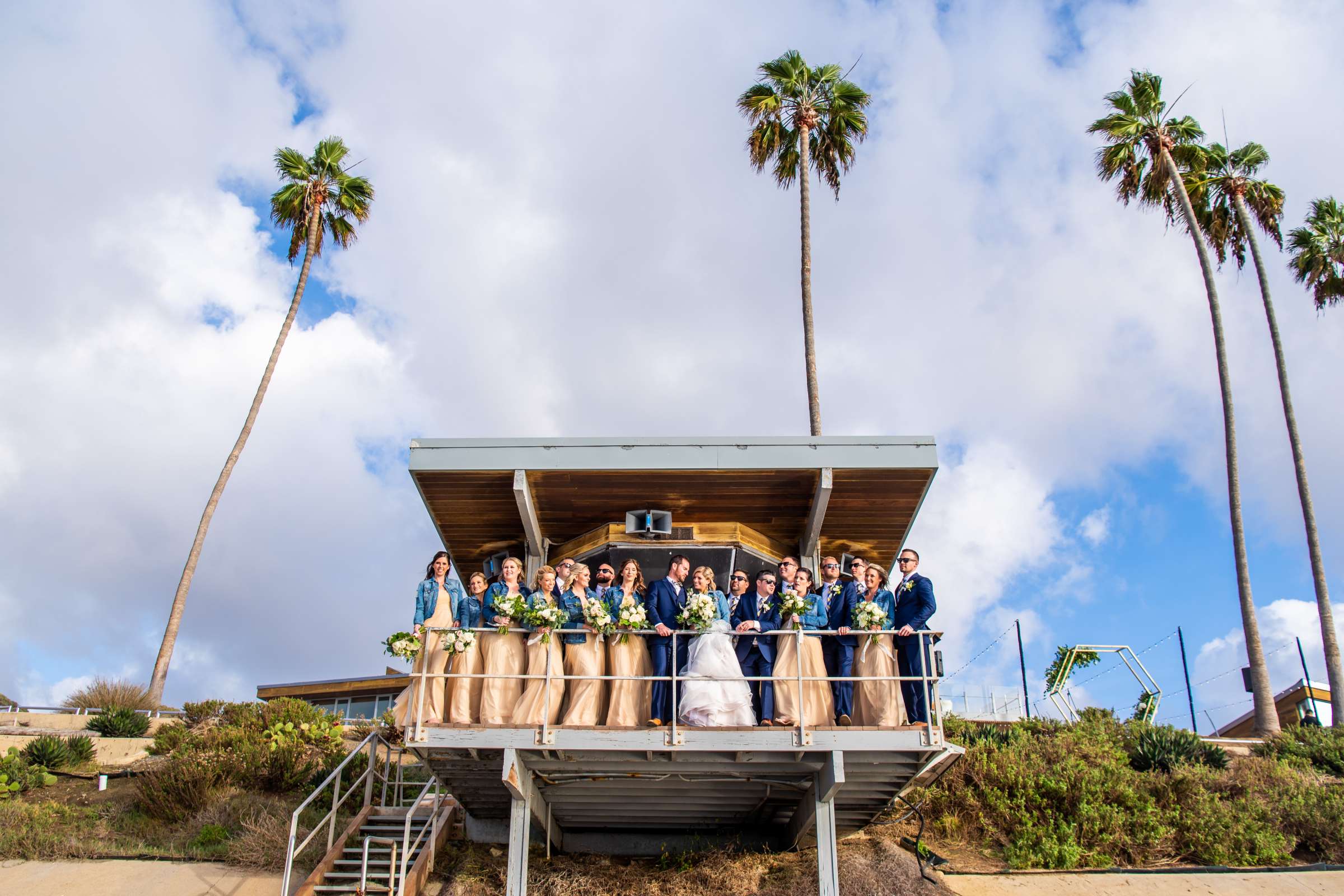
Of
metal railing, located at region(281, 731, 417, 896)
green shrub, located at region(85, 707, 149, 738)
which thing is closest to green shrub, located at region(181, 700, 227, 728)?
green shrub, located at region(85, 707, 149, 738)

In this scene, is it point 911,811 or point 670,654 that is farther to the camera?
point 911,811

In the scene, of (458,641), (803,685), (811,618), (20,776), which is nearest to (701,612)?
(811,618)

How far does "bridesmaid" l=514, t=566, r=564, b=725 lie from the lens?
10.9m

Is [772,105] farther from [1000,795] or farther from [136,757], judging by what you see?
[136,757]

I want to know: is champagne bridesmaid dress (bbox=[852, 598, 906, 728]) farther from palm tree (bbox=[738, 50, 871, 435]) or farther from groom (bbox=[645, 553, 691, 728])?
palm tree (bbox=[738, 50, 871, 435])

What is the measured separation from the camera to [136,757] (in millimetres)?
19812

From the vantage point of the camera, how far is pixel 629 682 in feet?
36.1

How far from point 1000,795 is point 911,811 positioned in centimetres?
127

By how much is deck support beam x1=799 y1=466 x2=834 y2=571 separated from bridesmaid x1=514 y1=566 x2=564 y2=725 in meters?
4.01

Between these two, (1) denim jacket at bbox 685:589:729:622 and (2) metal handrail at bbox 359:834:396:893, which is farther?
(2) metal handrail at bbox 359:834:396:893

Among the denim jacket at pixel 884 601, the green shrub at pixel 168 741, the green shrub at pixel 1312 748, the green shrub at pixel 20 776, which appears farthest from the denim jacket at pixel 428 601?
the green shrub at pixel 1312 748

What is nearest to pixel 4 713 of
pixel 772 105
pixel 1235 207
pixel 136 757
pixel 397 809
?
pixel 136 757

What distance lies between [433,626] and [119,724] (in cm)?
1427

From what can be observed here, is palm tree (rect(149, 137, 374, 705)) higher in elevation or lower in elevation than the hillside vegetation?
higher
